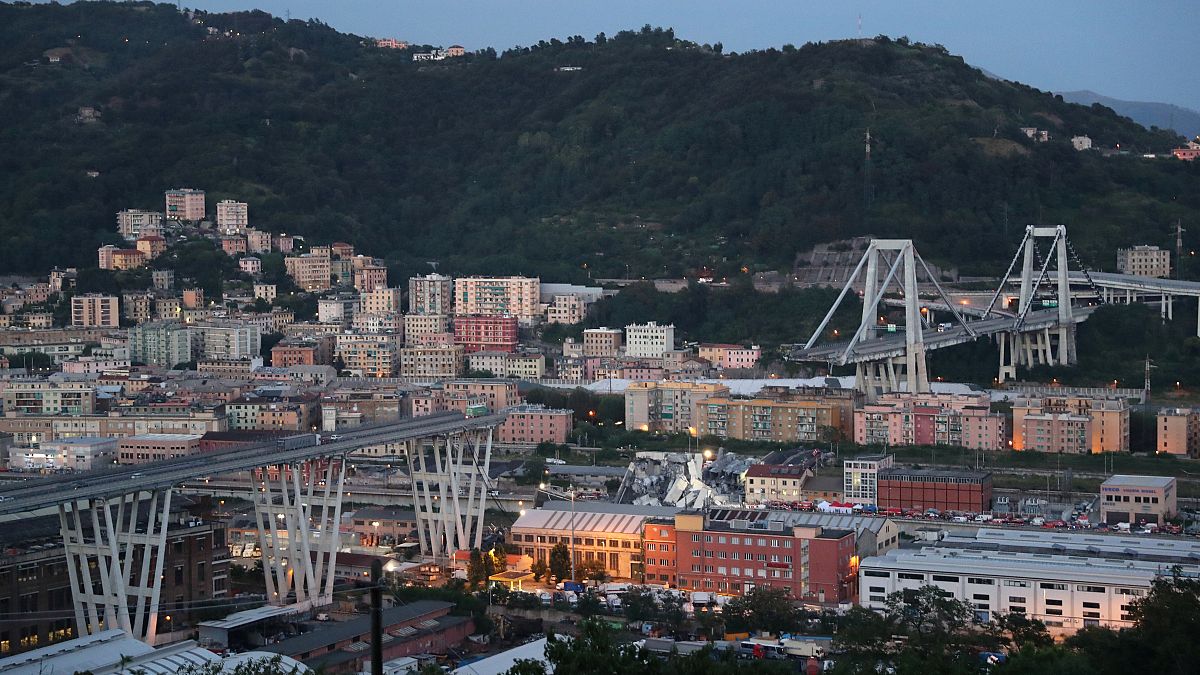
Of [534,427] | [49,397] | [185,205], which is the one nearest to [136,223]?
[185,205]

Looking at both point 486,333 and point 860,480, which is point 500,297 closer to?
point 486,333

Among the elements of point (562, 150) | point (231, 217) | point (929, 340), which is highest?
point (562, 150)

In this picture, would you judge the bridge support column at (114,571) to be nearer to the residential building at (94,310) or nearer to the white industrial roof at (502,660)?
the white industrial roof at (502,660)

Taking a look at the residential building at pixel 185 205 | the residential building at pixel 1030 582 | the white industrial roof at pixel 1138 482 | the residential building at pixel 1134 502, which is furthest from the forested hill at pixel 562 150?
the residential building at pixel 1030 582

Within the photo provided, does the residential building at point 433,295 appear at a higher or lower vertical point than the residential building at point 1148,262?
lower

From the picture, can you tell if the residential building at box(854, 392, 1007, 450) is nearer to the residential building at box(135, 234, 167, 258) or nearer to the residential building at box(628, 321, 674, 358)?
the residential building at box(628, 321, 674, 358)

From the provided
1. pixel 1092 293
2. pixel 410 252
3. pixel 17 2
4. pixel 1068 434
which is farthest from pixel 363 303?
pixel 17 2

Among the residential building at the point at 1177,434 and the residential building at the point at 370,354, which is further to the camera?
the residential building at the point at 370,354
